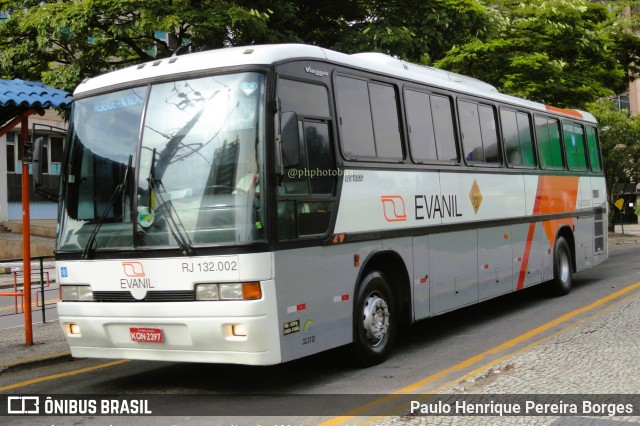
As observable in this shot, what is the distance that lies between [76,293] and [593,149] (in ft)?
40.8

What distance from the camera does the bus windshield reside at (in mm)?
6793

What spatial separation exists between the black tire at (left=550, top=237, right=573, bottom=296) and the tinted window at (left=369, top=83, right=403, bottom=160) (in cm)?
606

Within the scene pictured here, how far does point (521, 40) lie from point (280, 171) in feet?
57.3

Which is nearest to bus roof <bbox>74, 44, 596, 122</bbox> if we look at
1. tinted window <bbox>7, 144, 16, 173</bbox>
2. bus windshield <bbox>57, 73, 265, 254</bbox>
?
bus windshield <bbox>57, 73, 265, 254</bbox>

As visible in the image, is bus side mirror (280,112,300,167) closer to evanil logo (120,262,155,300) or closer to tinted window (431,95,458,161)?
evanil logo (120,262,155,300)

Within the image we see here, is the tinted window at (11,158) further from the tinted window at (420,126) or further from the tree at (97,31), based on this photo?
the tinted window at (420,126)

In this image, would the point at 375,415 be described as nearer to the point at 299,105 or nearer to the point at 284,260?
the point at 284,260

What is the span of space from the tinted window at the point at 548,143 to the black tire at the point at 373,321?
612cm

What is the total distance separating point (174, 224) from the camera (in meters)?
6.90

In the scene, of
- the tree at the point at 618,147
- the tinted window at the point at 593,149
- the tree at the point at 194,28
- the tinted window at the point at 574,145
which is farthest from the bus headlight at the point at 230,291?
the tree at the point at 618,147

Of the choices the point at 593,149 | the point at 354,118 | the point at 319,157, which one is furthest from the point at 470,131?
the point at 593,149

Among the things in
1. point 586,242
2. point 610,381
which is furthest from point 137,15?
point 610,381

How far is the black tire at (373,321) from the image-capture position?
8039 mm

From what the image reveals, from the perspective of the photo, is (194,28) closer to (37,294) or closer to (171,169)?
(37,294)
